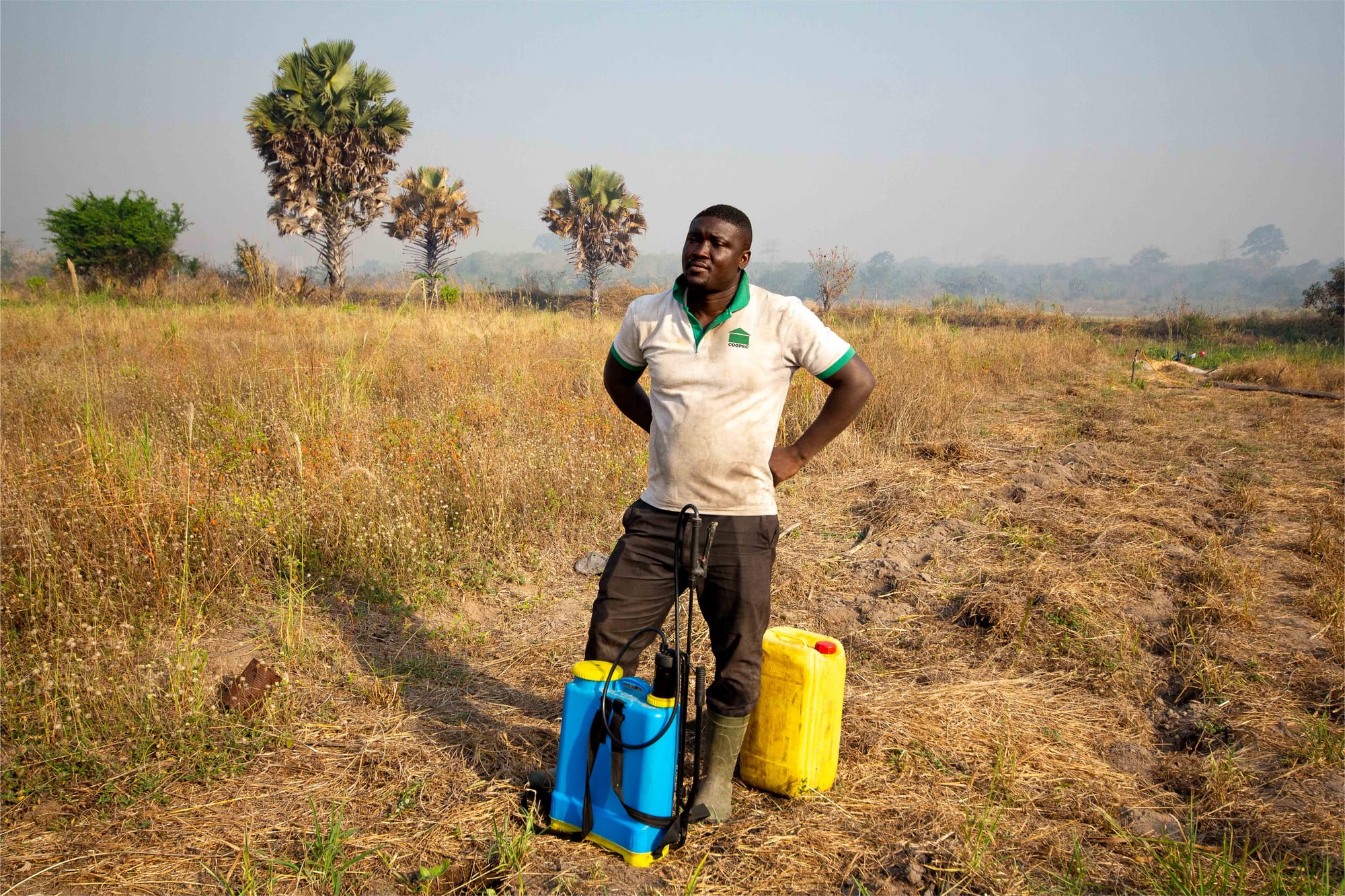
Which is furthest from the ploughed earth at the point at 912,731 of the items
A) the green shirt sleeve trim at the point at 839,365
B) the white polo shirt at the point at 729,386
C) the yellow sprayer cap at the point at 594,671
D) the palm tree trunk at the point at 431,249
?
the palm tree trunk at the point at 431,249

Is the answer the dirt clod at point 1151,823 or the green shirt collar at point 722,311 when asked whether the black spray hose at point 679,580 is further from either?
the dirt clod at point 1151,823

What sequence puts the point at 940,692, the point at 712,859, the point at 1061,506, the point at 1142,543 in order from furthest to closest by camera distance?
the point at 1061,506
the point at 1142,543
the point at 940,692
the point at 712,859

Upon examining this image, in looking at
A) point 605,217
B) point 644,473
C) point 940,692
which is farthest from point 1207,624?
point 605,217

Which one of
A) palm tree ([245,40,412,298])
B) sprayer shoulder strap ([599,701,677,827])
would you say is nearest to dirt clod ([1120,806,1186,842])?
sprayer shoulder strap ([599,701,677,827])

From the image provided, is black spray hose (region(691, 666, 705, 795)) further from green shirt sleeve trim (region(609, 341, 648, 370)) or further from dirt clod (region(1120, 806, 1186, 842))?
dirt clod (region(1120, 806, 1186, 842))

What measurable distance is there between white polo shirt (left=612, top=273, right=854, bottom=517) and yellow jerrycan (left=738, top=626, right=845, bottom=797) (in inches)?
24.8

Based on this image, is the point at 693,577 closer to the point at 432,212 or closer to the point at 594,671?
the point at 594,671

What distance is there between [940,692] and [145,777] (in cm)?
313

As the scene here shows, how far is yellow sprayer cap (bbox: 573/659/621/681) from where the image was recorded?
7.93ft

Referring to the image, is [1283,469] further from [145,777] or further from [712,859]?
[145,777]

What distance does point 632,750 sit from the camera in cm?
231

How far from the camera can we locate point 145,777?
106 inches

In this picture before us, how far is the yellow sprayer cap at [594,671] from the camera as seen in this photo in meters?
2.42

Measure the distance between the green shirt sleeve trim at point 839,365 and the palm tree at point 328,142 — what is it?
27738 mm
